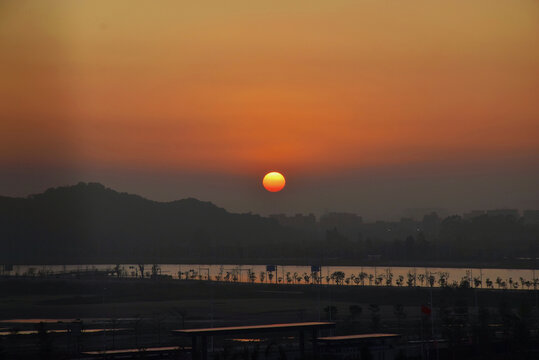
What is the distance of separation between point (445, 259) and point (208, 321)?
7613cm

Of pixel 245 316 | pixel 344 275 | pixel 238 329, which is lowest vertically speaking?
pixel 238 329

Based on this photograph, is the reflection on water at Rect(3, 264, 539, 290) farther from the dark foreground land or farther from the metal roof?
the metal roof

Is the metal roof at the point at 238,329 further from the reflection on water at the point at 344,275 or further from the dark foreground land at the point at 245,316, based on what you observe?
the reflection on water at the point at 344,275

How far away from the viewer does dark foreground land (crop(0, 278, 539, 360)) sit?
2191 cm

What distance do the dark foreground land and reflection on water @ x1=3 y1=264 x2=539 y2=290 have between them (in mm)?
6987

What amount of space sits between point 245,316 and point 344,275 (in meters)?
37.9

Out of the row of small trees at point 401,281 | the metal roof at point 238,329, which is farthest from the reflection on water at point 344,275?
the metal roof at point 238,329

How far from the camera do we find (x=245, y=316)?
3594 centimetres

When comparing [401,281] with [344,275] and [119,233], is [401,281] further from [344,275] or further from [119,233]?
[119,233]

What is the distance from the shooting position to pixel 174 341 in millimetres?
24812

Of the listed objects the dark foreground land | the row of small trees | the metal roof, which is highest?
the row of small trees

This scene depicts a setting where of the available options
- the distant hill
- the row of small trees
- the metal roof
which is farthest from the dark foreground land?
the distant hill

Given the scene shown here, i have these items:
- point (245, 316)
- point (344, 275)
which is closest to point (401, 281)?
point (344, 275)

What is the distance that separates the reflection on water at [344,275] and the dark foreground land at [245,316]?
699cm
